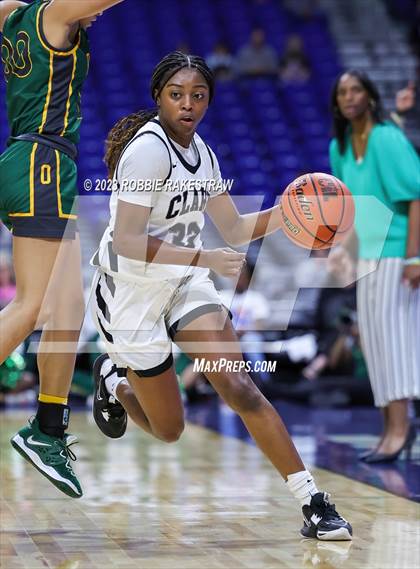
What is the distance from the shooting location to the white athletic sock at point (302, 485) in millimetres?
3984

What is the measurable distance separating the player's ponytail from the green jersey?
0.62ft

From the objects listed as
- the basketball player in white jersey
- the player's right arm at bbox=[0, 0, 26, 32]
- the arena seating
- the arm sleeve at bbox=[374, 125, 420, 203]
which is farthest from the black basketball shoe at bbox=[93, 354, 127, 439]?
the arena seating

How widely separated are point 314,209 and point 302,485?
997 millimetres

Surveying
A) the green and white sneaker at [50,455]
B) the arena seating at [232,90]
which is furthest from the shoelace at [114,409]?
the arena seating at [232,90]

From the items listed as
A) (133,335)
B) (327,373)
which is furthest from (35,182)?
(327,373)

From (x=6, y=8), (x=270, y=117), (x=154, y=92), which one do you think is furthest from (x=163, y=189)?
(x=270, y=117)

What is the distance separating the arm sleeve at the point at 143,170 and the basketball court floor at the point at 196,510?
4.01 feet

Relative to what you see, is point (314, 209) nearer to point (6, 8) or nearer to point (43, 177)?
point (43, 177)

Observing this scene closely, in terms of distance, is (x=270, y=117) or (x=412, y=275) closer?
(x=412, y=275)

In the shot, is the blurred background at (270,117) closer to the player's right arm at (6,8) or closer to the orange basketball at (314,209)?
the orange basketball at (314,209)

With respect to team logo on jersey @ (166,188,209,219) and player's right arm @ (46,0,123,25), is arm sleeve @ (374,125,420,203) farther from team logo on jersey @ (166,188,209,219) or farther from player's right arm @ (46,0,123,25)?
player's right arm @ (46,0,123,25)

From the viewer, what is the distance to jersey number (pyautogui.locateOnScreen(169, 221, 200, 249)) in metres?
4.08

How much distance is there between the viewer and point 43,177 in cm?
402

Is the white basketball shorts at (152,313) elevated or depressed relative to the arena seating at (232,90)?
depressed
